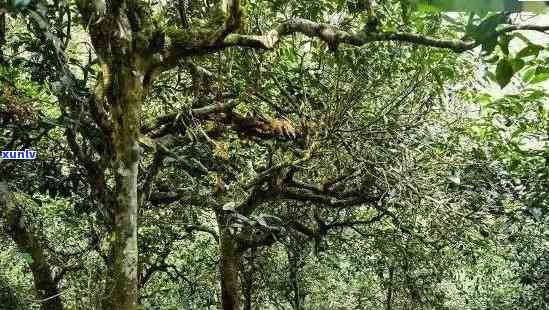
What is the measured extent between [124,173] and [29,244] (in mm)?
1803

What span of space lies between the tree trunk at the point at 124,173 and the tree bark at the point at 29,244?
1132mm

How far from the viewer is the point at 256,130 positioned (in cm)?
461

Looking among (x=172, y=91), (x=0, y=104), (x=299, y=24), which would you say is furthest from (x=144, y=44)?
(x=172, y=91)

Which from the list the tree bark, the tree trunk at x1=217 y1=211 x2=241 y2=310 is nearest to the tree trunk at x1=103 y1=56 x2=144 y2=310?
the tree bark

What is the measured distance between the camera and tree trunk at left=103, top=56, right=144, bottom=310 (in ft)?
10.0

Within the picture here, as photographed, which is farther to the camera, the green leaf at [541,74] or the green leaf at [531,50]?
the green leaf at [541,74]

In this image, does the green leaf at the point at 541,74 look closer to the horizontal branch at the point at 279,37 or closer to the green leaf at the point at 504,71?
the green leaf at the point at 504,71

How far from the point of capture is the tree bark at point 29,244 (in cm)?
420

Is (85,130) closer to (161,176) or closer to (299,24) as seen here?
(299,24)

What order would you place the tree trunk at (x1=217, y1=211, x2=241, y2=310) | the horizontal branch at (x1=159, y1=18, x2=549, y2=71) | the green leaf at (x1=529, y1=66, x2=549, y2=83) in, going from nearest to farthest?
1. the green leaf at (x1=529, y1=66, x2=549, y2=83)
2. the horizontal branch at (x1=159, y1=18, x2=549, y2=71)
3. the tree trunk at (x1=217, y1=211, x2=241, y2=310)

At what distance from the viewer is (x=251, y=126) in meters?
4.58

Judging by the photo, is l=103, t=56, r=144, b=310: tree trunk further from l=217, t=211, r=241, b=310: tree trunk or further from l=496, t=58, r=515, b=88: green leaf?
l=217, t=211, r=241, b=310: tree trunk

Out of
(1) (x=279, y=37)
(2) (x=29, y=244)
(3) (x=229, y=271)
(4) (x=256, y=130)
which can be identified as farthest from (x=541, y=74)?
(3) (x=229, y=271)

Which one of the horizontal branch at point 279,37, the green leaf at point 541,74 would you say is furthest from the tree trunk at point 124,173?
the green leaf at point 541,74
